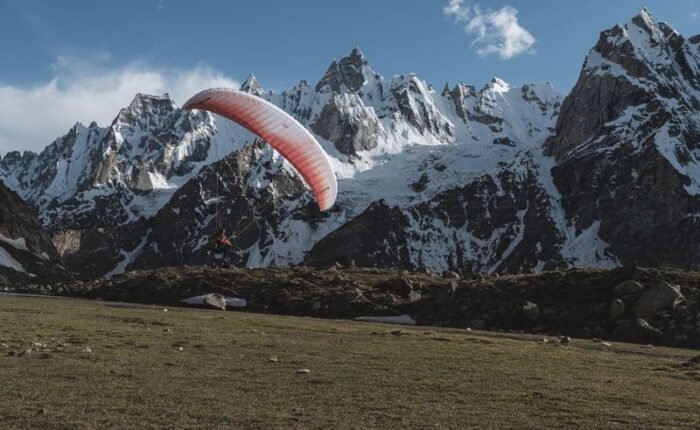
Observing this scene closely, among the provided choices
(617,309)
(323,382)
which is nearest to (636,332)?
(617,309)

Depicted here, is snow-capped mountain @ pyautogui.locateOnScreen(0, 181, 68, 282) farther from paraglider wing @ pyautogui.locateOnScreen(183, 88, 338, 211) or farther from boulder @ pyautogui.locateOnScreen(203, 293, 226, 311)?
paraglider wing @ pyautogui.locateOnScreen(183, 88, 338, 211)

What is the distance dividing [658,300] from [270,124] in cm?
2220

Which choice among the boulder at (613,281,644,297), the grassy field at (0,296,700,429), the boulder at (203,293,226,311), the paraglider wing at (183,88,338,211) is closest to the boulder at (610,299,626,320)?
the boulder at (613,281,644,297)

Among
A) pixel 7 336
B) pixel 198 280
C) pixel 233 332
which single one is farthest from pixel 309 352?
pixel 198 280

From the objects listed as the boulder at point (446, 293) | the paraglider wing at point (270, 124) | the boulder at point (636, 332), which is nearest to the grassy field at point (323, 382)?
the boulder at point (636, 332)

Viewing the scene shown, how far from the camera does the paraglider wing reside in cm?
3809

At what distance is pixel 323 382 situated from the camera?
17219 mm

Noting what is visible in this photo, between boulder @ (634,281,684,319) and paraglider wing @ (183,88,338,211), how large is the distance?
60.2 ft

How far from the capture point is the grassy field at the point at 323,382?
43.7ft

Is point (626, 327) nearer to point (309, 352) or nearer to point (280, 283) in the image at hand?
point (309, 352)

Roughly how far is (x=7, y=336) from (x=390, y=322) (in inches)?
875

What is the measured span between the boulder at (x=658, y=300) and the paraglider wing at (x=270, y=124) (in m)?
18.3

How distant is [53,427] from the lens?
12125 millimetres

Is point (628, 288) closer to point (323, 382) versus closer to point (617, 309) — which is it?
point (617, 309)
